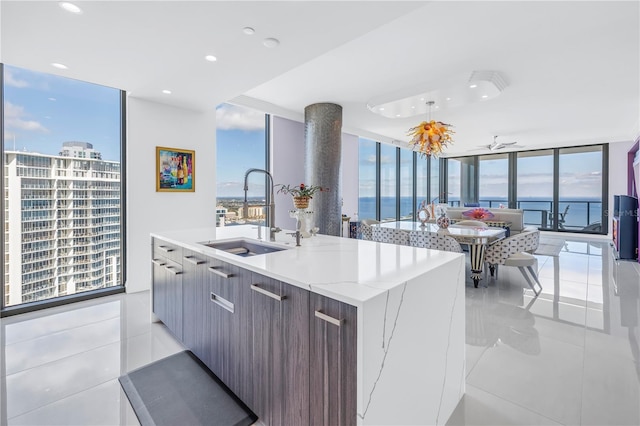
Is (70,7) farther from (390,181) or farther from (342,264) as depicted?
(390,181)

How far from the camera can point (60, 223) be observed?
3.38 metres

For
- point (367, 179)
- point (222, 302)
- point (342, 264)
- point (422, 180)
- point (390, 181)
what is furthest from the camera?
point (422, 180)

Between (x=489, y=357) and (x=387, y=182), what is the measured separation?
6.63 metres

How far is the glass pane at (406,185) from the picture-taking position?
29.6ft

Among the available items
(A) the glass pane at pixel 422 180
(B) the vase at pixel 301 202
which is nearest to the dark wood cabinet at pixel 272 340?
(B) the vase at pixel 301 202

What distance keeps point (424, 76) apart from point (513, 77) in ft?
4.09

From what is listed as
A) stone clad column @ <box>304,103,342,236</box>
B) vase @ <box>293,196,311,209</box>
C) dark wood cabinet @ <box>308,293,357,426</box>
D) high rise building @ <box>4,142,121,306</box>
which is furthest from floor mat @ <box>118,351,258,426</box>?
stone clad column @ <box>304,103,342,236</box>

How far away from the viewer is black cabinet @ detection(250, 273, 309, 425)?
1207 millimetres

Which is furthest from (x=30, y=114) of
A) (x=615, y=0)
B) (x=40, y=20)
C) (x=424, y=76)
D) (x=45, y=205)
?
(x=615, y=0)

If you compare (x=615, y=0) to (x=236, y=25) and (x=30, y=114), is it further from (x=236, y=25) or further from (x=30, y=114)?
(x=30, y=114)

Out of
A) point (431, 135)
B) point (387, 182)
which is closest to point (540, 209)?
point (387, 182)

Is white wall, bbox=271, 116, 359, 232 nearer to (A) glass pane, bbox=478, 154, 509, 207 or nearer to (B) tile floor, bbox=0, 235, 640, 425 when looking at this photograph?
(B) tile floor, bbox=0, 235, 640, 425

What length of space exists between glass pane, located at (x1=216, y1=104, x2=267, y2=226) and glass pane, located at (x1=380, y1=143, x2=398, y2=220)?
13.0 feet

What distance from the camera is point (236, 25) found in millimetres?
2264
